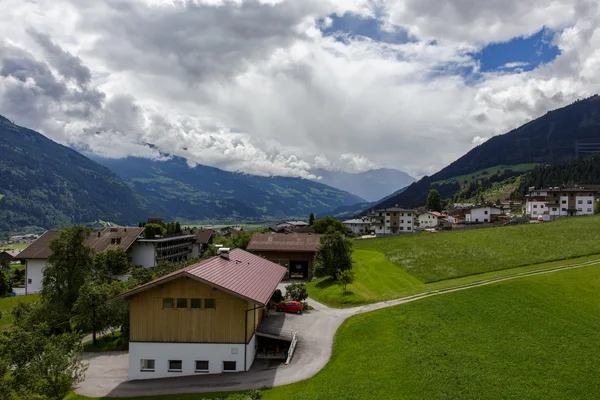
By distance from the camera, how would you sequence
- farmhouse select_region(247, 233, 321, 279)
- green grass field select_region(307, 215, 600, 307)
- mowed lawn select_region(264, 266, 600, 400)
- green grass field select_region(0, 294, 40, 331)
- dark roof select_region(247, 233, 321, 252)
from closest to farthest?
mowed lawn select_region(264, 266, 600, 400), green grass field select_region(307, 215, 600, 307), green grass field select_region(0, 294, 40, 331), farmhouse select_region(247, 233, 321, 279), dark roof select_region(247, 233, 321, 252)

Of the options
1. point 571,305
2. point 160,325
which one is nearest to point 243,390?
point 160,325

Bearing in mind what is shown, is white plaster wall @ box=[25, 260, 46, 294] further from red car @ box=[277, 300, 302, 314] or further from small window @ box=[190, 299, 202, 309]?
small window @ box=[190, 299, 202, 309]

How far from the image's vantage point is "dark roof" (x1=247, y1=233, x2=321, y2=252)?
77.6 m

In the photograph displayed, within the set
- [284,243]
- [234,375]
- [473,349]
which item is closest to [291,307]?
[234,375]

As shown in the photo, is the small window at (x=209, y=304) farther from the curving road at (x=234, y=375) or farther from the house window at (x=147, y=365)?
the house window at (x=147, y=365)

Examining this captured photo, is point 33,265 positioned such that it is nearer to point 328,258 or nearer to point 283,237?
point 283,237

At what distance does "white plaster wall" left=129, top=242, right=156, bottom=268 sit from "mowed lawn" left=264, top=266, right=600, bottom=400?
79.5m

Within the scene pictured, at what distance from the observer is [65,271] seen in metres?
47.8

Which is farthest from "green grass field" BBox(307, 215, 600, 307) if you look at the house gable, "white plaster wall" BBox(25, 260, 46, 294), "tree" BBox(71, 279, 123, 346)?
"white plaster wall" BBox(25, 260, 46, 294)

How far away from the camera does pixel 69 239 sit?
157 ft

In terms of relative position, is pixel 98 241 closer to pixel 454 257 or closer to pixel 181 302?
pixel 181 302

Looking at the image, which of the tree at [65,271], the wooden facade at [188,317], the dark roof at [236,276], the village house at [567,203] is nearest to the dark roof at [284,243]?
the dark roof at [236,276]

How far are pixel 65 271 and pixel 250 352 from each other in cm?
3010

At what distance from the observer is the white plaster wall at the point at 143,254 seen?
104812 mm
